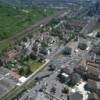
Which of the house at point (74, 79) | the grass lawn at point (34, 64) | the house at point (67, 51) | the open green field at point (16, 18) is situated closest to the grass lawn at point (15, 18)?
the open green field at point (16, 18)

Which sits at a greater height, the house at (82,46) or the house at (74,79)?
the house at (74,79)

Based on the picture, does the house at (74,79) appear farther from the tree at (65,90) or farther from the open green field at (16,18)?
the open green field at (16,18)

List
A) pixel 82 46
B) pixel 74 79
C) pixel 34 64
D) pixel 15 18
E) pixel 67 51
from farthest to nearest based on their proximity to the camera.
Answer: pixel 15 18
pixel 82 46
pixel 67 51
pixel 34 64
pixel 74 79

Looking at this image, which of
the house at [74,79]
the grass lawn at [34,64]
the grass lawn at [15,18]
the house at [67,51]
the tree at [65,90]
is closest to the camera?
the tree at [65,90]

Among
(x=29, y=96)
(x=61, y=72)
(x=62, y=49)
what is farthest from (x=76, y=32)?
(x=29, y=96)

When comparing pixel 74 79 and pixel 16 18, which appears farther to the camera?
pixel 16 18

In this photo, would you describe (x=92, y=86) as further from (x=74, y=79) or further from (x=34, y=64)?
(x=34, y=64)

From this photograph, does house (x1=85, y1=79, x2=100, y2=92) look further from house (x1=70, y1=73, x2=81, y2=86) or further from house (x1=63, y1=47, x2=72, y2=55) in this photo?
house (x1=63, y1=47, x2=72, y2=55)

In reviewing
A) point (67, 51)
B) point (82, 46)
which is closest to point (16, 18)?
point (82, 46)

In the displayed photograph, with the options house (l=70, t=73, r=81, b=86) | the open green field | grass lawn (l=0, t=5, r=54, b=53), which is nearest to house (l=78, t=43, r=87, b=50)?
house (l=70, t=73, r=81, b=86)
